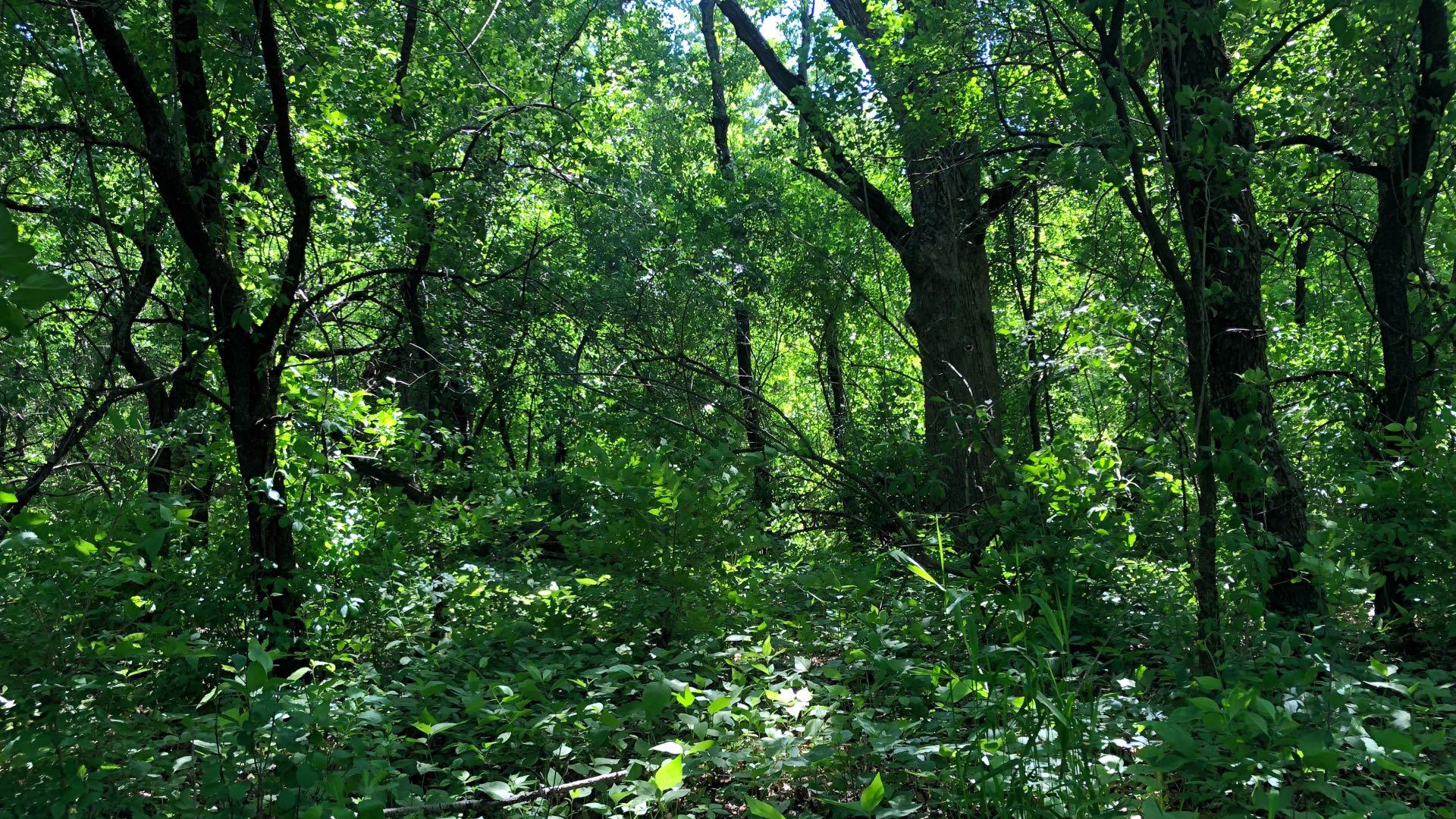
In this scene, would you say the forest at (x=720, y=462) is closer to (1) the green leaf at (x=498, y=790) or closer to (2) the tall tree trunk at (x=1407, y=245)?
(2) the tall tree trunk at (x=1407, y=245)

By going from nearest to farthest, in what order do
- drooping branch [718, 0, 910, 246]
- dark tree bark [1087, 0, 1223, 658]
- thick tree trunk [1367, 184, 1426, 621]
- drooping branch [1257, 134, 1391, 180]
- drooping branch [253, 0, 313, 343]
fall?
dark tree bark [1087, 0, 1223, 658], drooping branch [253, 0, 313, 343], thick tree trunk [1367, 184, 1426, 621], drooping branch [1257, 134, 1391, 180], drooping branch [718, 0, 910, 246]

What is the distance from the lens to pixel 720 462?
4211mm

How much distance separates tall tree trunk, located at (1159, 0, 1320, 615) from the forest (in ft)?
0.10

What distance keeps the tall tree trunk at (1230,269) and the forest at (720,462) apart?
0.03 m

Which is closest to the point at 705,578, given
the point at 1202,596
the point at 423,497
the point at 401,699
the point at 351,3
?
the point at 401,699

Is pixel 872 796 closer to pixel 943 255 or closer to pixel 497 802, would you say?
Result: pixel 497 802

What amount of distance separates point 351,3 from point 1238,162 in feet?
17.2

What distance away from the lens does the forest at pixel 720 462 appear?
98.9 inches

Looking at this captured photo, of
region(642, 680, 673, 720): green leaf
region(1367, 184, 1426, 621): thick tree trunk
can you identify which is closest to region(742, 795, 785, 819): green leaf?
region(642, 680, 673, 720): green leaf

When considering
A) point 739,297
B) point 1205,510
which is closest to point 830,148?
point 739,297

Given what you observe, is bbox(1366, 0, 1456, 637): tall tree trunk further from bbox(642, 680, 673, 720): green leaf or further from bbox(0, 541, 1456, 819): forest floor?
bbox(642, 680, 673, 720): green leaf

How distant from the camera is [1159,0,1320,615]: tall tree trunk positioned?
3.19 meters

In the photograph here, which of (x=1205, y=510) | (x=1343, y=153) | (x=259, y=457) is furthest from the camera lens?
(x=1343, y=153)

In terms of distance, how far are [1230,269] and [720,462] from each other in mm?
2755
